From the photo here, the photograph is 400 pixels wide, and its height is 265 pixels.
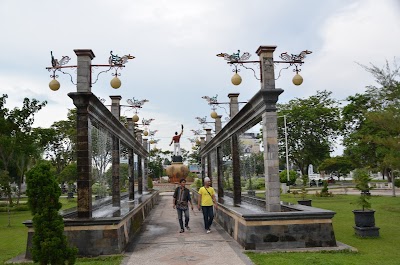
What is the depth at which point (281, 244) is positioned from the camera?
A: 318 inches

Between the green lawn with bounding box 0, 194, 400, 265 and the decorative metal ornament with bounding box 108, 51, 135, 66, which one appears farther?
the decorative metal ornament with bounding box 108, 51, 135, 66

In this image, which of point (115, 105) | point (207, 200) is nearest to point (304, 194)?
point (207, 200)

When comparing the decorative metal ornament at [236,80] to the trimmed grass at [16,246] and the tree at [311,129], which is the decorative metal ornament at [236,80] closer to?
the trimmed grass at [16,246]

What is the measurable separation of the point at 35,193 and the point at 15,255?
3900 millimetres

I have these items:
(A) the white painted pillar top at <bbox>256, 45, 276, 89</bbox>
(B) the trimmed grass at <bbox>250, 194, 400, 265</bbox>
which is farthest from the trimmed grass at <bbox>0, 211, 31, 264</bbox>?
(A) the white painted pillar top at <bbox>256, 45, 276, 89</bbox>

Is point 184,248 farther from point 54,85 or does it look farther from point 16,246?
point 54,85

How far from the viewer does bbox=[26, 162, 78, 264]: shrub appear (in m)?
5.54

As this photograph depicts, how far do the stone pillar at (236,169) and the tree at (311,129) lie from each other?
2848cm

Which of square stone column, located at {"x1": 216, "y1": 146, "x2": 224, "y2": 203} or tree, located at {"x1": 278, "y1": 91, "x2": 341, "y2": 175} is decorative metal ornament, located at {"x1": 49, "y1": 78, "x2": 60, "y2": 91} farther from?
tree, located at {"x1": 278, "y1": 91, "x2": 341, "y2": 175}

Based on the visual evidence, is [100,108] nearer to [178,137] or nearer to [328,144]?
[178,137]

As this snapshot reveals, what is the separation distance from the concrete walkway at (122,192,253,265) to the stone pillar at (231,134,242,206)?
147 centimetres

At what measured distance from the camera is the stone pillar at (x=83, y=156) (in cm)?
878

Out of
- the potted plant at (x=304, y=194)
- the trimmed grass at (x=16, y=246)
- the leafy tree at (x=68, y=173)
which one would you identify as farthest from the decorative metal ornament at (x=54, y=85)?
the leafy tree at (x=68, y=173)

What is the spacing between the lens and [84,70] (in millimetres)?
9477
